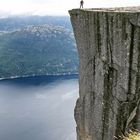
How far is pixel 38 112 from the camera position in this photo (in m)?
130

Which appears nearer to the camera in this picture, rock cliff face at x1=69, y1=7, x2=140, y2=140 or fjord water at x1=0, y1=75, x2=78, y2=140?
rock cliff face at x1=69, y1=7, x2=140, y2=140

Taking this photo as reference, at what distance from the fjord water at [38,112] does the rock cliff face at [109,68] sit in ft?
246

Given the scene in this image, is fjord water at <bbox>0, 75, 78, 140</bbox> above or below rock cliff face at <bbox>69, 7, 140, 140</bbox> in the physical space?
below

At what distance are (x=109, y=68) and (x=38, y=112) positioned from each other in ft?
364

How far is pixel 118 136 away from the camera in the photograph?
21109 mm

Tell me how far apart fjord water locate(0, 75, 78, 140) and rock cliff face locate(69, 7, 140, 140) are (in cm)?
7505

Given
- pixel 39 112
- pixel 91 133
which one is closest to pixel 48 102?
pixel 39 112

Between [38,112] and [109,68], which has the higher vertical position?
[109,68]

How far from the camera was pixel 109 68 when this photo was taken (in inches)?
823

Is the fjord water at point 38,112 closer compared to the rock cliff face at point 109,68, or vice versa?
the rock cliff face at point 109,68

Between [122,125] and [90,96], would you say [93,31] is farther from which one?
[122,125]

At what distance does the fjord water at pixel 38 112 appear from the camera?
343 feet

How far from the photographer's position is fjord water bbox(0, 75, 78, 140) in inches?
4117

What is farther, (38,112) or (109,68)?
Result: (38,112)
